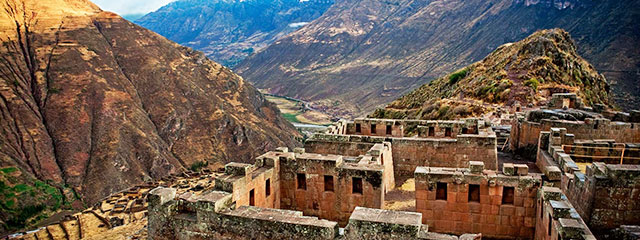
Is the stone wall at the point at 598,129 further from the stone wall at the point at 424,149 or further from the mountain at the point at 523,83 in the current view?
the mountain at the point at 523,83

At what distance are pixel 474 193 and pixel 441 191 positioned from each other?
1126 millimetres

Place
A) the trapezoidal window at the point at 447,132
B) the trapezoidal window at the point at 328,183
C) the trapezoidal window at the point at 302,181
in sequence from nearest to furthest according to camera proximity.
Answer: the trapezoidal window at the point at 328,183
the trapezoidal window at the point at 302,181
the trapezoidal window at the point at 447,132

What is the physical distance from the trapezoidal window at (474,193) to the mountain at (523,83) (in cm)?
3395

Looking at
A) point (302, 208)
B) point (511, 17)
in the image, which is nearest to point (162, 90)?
point (302, 208)

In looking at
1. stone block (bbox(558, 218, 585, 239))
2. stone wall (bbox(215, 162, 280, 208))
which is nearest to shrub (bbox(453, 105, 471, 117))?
stone wall (bbox(215, 162, 280, 208))

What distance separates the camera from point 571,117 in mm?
25031

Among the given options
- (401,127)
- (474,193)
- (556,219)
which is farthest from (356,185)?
(401,127)

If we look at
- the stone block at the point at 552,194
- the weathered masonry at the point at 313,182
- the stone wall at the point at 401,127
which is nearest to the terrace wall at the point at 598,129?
the stone wall at the point at 401,127

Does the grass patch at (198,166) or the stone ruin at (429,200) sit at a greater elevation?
the stone ruin at (429,200)

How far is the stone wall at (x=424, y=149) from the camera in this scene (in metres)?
21.4

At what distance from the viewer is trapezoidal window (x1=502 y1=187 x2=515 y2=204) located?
1524 cm

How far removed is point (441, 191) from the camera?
52.7 feet

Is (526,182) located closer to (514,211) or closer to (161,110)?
(514,211)

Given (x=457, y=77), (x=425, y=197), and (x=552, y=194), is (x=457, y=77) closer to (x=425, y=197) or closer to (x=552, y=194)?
(x=425, y=197)
